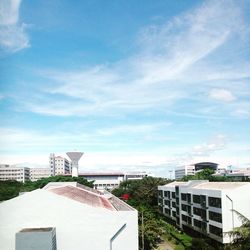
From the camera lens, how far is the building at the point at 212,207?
41.0 m

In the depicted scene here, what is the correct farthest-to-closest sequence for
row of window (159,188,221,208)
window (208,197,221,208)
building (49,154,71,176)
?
building (49,154,71,176)
row of window (159,188,221,208)
window (208,197,221,208)

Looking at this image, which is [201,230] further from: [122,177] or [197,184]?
[122,177]

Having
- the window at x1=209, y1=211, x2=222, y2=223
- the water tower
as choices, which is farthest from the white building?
the water tower

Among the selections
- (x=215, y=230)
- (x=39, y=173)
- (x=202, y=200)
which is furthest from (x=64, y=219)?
(x=39, y=173)

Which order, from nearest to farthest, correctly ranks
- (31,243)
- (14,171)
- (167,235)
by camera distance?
1. (31,243)
2. (167,235)
3. (14,171)

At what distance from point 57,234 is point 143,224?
1564 centimetres

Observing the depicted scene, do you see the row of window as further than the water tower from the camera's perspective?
No

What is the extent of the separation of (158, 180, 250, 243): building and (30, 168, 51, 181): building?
129m

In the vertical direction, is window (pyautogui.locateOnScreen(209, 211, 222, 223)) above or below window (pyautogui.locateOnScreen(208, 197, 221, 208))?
below

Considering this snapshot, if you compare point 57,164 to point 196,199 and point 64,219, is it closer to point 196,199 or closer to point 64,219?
point 196,199

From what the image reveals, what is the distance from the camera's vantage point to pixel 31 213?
2781 cm

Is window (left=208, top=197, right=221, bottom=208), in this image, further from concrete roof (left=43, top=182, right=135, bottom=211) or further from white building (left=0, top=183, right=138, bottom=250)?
white building (left=0, top=183, right=138, bottom=250)

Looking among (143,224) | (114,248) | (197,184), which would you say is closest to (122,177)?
(197,184)

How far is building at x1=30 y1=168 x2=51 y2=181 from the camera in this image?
7057 inches
